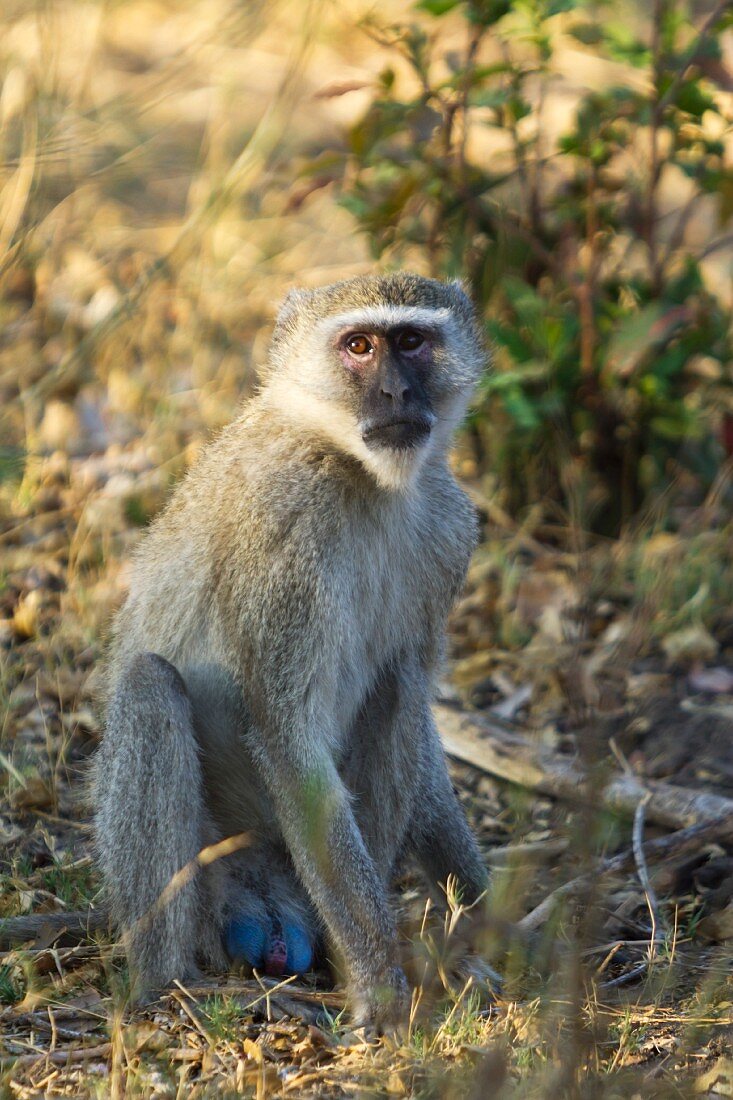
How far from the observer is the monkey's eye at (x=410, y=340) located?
Result: 4.38 meters

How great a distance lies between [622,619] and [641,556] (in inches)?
14.2

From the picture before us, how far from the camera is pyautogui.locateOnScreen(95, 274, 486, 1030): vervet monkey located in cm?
407

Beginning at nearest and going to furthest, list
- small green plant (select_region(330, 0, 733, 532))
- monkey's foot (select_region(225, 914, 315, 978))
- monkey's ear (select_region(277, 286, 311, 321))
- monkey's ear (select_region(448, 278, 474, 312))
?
monkey's foot (select_region(225, 914, 315, 978)), monkey's ear (select_region(277, 286, 311, 321)), monkey's ear (select_region(448, 278, 474, 312)), small green plant (select_region(330, 0, 733, 532))

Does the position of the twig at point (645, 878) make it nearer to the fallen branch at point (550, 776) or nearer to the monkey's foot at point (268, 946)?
the fallen branch at point (550, 776)

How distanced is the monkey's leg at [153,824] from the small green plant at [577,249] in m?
2.74

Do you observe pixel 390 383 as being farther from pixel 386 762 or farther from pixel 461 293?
pixel 386 762

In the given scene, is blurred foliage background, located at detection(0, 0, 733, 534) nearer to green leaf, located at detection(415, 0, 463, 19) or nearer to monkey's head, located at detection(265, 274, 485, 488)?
green leaf, located at detection(415, 0, 463, 19)

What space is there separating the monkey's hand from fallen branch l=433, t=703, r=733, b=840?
108cm

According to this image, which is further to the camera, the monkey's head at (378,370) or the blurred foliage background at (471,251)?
the blurred foliage background at (471,251)

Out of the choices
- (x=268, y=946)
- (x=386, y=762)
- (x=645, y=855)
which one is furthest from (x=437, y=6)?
(x=268, y=946)

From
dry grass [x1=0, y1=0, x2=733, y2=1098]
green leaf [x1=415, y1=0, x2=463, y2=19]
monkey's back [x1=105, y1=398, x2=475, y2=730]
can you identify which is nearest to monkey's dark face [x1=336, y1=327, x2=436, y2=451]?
monkey's back [x1=105, y1=398, x2=475, y2=730]

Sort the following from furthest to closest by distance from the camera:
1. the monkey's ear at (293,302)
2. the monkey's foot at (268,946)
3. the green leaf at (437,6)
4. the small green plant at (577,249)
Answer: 1. the small green plant at (577,249)
2. the green leaf at (437,6)
3. the monkey's ear at (293,302)
4. the monkey's foot at (268,946)

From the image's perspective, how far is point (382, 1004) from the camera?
3879 mm

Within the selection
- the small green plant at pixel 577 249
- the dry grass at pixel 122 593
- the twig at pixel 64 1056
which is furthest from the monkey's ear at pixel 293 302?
the twig at pixel 64 1056
